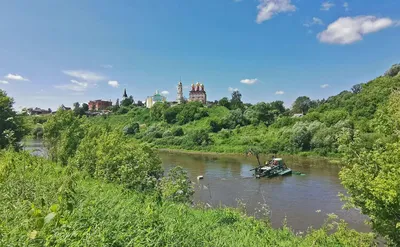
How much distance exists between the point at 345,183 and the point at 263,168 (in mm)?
22524

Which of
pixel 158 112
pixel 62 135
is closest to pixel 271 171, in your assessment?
pixel 62 135

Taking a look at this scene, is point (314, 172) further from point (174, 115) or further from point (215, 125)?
point (174, 115)

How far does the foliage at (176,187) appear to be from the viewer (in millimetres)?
13067

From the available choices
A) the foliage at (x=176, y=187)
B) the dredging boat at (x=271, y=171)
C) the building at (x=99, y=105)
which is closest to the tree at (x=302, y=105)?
the dredging boat at (x=271, y=171)

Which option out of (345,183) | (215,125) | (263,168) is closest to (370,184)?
(345,183)


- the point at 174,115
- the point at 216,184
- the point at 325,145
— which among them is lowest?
the point at 216,184

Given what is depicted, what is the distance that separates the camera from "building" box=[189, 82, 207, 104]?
484 feet

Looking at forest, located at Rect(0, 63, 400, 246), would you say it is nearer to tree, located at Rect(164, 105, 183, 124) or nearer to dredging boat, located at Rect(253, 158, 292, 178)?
dredging boat, located at Rect(253, 158, 292, 178)

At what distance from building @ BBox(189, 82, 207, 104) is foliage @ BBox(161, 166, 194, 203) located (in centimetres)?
13156

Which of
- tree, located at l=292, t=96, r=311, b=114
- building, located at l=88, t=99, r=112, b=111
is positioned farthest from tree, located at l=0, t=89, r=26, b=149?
building, located at l=88, t=99, r=112, b=111

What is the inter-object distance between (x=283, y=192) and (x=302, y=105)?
Answer: 7794cm

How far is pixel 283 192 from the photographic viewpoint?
84.7 ft

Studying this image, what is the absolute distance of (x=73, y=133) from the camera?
934 inches

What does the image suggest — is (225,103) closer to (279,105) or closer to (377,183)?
(279,105)
